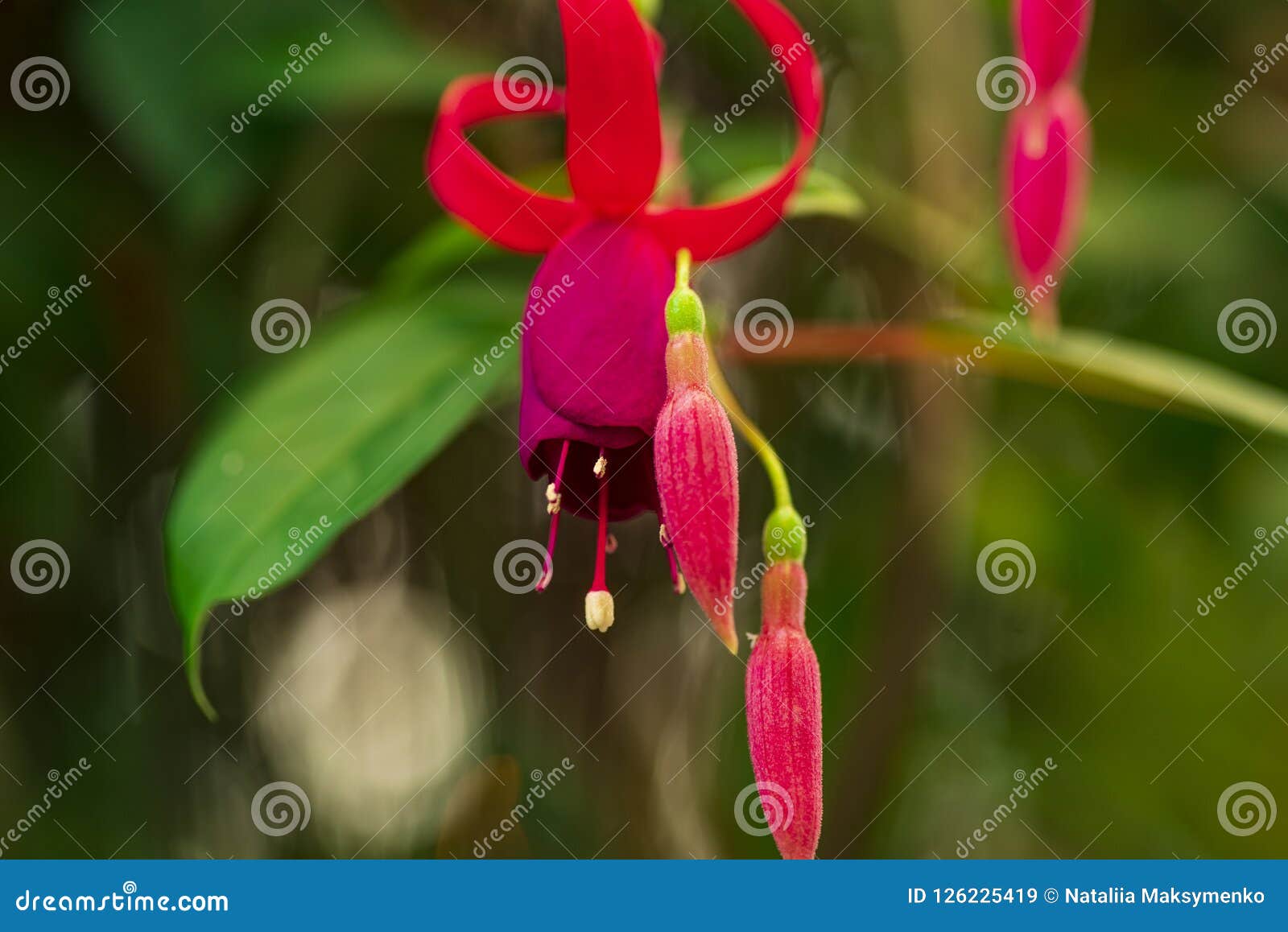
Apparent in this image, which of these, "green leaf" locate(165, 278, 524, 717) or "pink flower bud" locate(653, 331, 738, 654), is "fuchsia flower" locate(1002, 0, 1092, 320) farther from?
"green leaf" locate(165, 278, 524, 717)

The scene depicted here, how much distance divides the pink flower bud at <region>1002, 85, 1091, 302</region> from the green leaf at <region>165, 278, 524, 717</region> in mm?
354

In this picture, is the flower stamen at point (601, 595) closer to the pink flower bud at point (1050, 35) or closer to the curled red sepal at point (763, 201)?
the curled red sepal at point (763, 201)

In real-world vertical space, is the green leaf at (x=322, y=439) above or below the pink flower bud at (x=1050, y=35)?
below

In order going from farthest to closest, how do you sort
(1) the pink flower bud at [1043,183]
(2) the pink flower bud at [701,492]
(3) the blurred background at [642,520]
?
(3) the blurred background at [642,520] → (1) the pink flower bud at [1043,183] → (2) the pink flower bud at [701,492]

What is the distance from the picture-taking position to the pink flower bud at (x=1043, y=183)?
0.65m

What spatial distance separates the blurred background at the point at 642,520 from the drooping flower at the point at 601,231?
10.6 inches

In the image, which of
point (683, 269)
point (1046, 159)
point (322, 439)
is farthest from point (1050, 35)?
point (322, 439)

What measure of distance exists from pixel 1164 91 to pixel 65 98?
1159 millimetres

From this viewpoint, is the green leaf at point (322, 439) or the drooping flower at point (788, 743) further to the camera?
the green leaf at point (322, 439)

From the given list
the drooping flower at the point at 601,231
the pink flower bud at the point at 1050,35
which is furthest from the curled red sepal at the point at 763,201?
the pink flower bud at the point at 1050,35

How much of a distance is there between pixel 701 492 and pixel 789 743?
0.13 meters

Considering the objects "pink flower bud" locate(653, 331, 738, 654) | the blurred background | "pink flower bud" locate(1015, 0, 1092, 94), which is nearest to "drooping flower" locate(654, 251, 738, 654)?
"pink flower bud" locate(653, 331, 738, 654)

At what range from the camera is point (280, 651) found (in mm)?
1309

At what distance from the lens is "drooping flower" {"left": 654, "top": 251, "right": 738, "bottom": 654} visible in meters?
0.54
